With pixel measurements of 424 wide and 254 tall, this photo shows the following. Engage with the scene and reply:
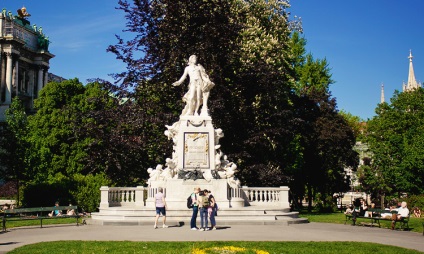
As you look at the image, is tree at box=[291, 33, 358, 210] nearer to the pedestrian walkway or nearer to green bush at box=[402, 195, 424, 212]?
green bush at box=[402, 195, 424, 212]

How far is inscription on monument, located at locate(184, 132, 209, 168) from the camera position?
24484 millimetres

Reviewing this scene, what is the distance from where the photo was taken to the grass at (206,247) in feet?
39.6

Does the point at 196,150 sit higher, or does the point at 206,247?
the point at 196,150

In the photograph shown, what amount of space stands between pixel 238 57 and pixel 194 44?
362 cm

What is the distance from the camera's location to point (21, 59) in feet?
253

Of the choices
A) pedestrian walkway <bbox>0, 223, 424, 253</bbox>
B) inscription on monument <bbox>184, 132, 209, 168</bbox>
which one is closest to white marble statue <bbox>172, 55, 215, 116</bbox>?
inscription on monument <bbox>184, 132, 209, 168</bbox>

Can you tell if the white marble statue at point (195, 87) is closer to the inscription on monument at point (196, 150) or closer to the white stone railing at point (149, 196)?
the inscription on monument at point (196, 150)

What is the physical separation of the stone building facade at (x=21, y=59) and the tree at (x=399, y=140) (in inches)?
1870

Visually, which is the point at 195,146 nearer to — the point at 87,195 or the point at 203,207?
the point at 203,207

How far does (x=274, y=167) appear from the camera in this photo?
3584cm

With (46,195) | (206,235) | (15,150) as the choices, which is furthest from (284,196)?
(15,150)

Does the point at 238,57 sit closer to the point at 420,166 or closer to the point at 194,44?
the point at 194,44

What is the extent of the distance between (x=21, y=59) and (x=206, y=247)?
236ft

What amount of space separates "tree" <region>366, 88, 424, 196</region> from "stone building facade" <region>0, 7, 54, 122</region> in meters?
47.5
